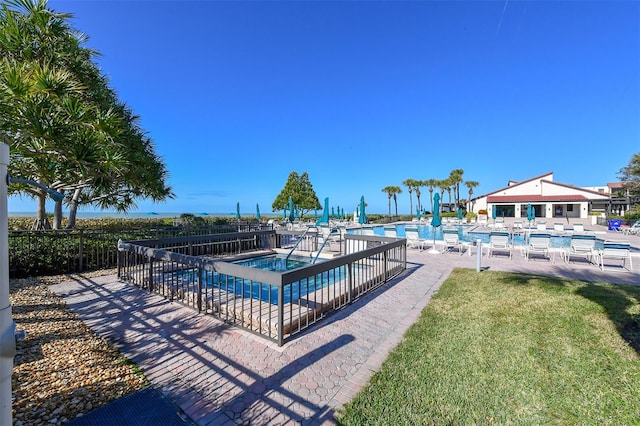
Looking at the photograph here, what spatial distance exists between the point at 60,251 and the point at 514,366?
1079 centimetres

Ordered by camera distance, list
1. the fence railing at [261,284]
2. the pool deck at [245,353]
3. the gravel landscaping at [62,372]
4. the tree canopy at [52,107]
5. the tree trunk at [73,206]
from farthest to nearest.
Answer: the tree trunk at [73,206] → the tree canopy at [52,107] → the fence railing at [261,284] → the pool deck at [245,353] → the gravel landscaping at [62,372]

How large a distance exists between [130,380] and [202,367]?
74 centimetres

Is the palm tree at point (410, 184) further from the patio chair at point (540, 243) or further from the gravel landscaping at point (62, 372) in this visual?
the gravel landscaping at point (62, 372)

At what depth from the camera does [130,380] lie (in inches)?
116

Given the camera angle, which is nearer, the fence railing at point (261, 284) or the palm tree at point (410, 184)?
the fence railing at point (261, 284)

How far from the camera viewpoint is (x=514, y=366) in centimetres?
323

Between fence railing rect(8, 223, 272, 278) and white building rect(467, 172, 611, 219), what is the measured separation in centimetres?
4815

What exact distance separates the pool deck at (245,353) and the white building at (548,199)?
44.1m

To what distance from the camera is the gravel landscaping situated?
2480 mm

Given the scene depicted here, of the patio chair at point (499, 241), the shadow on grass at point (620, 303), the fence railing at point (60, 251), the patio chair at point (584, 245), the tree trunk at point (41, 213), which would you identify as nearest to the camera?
the shadow on grass at point (620, 303)

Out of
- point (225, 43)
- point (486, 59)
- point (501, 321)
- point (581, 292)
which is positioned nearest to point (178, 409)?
point (501, 321)

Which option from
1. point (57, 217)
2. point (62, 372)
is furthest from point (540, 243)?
point (57, 217)

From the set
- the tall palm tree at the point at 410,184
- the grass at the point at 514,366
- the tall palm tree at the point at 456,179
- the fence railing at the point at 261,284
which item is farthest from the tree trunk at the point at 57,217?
the tall palm tree at the point at 456,179

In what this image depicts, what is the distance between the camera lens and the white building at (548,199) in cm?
3556
